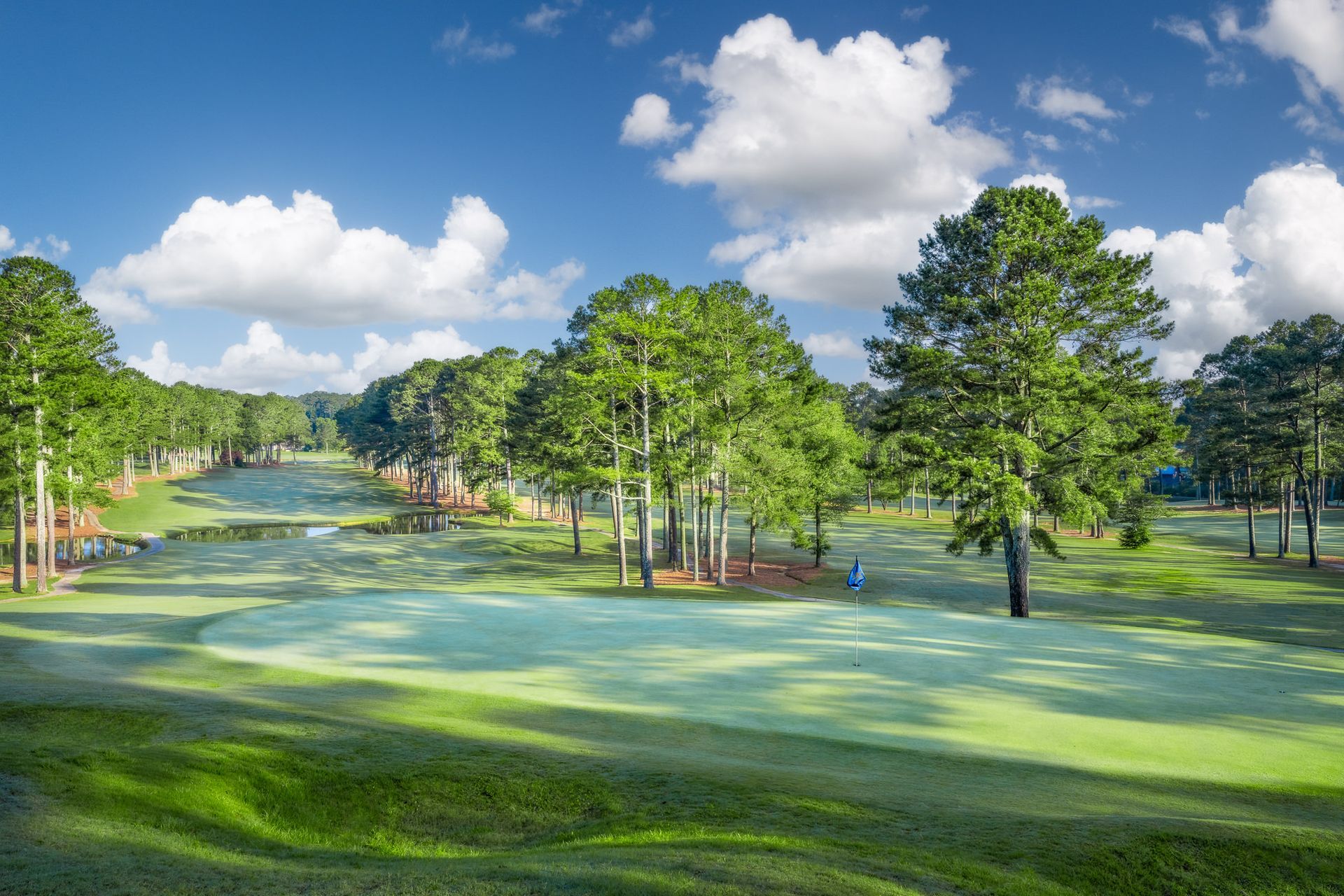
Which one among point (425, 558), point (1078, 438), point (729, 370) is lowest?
point (425, 558)

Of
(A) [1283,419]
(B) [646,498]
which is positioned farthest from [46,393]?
(A) [1283,419]

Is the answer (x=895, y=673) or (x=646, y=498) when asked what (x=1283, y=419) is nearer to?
(x=646, y=498)

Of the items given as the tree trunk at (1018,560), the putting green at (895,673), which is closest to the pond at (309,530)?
the putting green at (895,673)

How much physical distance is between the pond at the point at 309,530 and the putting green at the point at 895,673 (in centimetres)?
4623

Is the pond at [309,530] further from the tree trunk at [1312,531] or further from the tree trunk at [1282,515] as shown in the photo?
the tree trunk at [1282,515]

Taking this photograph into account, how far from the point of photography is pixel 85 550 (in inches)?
2228

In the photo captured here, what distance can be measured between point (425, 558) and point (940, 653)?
4098 cm

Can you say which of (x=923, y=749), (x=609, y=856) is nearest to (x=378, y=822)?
(x=609, y=856)

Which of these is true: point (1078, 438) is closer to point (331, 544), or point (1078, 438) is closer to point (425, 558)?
point (425, 558)

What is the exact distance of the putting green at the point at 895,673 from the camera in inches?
444

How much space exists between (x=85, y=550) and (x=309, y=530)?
56.4 ft

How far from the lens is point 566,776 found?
8906 mm

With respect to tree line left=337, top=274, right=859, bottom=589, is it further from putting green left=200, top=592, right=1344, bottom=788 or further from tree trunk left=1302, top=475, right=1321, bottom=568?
tree trunk left=1302, top=475, right=1321, bottom=568

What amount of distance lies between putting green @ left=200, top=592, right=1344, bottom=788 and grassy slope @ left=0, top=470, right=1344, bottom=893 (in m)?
0.12
